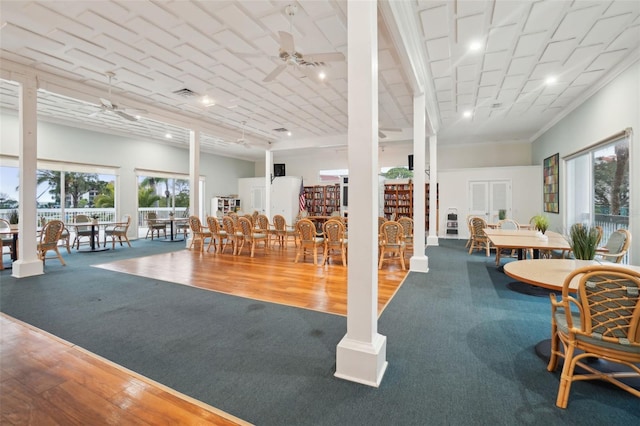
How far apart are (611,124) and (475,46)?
9.80 feet

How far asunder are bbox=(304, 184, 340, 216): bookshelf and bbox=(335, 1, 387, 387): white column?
33.4 feet

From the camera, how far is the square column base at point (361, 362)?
195cm

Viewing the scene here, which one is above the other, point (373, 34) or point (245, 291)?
point (373, 34)

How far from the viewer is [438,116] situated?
7.53 meters

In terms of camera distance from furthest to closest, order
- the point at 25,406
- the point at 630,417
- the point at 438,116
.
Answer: the point at 438,116
the point at 25,406
the point at 630,417

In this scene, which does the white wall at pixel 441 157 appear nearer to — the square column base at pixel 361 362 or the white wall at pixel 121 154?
the white wall at pixel 121 154

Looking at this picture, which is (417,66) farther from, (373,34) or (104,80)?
(104,80)

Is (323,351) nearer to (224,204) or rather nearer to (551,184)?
(551,184)

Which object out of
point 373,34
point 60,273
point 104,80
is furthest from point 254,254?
point 373,34

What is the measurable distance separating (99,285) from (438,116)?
323 inches

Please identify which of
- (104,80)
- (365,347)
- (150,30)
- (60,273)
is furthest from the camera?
(104,80)

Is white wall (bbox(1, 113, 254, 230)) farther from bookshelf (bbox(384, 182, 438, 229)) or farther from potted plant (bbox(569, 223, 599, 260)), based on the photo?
potted plant (bbox(569, 223, 599, 260))

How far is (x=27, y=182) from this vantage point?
16.0 ft

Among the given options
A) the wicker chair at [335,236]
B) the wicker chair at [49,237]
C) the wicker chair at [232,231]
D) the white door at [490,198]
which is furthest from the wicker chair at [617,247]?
the wicker chair at [49,237]
